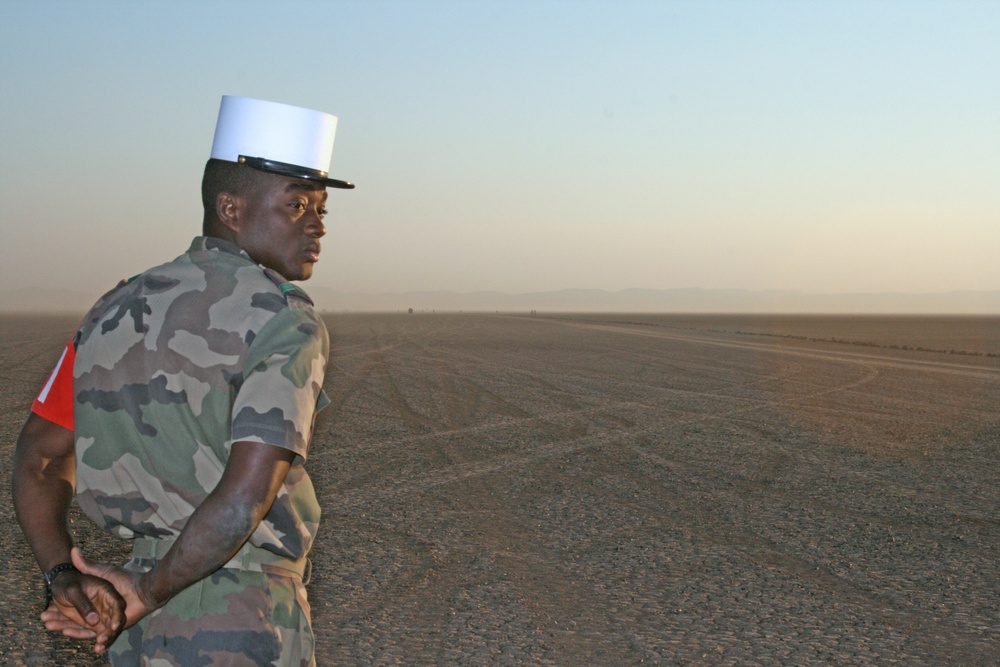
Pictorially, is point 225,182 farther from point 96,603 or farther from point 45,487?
point 96,603

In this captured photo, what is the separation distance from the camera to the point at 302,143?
1.95m

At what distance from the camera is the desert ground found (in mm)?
4316

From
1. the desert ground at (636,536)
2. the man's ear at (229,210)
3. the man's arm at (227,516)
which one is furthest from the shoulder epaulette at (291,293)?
the desert ground at (636,536)

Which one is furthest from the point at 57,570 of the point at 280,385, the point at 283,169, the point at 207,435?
the point at 283,169

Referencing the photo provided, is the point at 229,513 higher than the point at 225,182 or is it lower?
lower

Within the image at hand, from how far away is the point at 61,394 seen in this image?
189 centimetres

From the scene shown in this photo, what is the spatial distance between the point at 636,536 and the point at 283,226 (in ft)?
15.3

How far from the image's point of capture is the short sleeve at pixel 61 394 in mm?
1875

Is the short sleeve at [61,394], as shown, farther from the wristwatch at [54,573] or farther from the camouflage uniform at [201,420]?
the wristwatch at [54,573]

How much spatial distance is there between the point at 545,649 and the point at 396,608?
0.86 meters

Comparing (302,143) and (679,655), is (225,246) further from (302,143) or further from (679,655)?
(679,655)

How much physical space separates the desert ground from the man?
2.34 metres

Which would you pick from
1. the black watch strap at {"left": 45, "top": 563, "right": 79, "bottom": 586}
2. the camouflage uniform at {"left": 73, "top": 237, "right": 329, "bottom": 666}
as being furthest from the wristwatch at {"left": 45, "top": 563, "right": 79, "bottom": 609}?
the camouflage uniform at {"left": 73, "top": 237, "right": 329, "bottom": 666}

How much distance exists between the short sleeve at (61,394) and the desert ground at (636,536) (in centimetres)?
241
